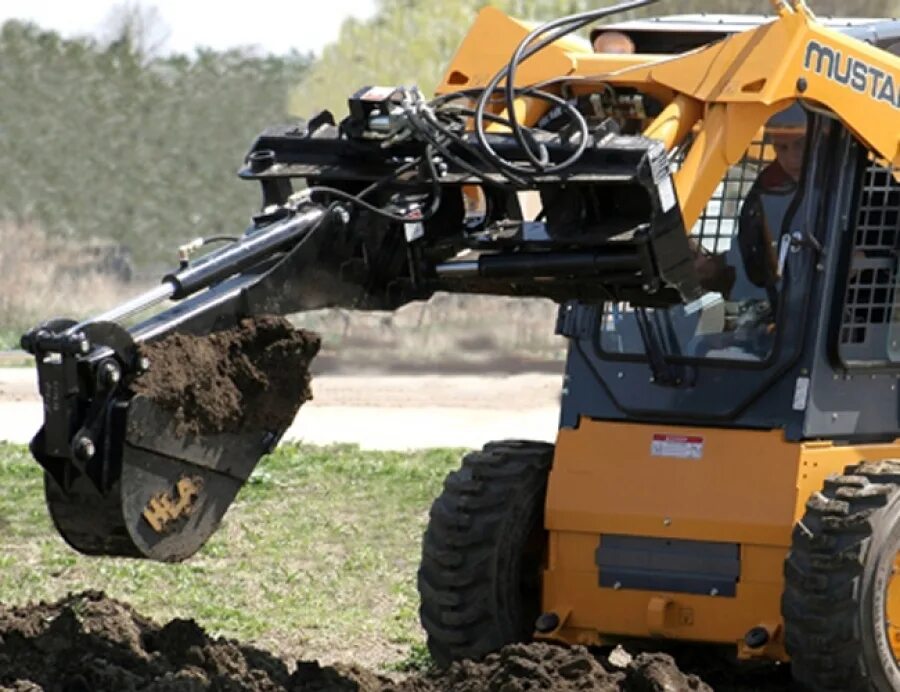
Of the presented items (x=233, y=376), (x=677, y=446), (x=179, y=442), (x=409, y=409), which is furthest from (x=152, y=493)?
(x=409, y=409)

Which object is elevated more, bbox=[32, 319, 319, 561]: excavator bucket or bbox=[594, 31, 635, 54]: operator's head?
bbox=[594, 31, 635, 54]: operator's head

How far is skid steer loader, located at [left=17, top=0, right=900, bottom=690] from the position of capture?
7816 mm

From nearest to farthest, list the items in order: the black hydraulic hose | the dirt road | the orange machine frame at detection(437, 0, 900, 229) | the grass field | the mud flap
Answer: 1. the mud flap
2. the black hydraulic hose
3. the orange machine frame at detection(437, 0, 900, 229)
4. the grass field
5. the dirt road

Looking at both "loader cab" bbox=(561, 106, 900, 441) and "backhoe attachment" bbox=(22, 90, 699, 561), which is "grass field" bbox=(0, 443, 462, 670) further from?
"backhoe attachment" bbox=(22, 90, 699, 561)

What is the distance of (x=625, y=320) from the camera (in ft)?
31.2

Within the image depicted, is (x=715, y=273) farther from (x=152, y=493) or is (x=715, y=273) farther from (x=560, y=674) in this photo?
(x=152, y=493)

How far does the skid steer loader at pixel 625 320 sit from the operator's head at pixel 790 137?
0.01m

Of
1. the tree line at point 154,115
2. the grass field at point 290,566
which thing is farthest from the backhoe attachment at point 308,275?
the tree line at point 154,115

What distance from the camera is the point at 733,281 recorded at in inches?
356

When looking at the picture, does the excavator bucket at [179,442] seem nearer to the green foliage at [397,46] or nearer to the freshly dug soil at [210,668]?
the freshly dug soil at [210,668]

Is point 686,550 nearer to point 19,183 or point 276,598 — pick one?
point 276,598

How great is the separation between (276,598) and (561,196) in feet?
16.3

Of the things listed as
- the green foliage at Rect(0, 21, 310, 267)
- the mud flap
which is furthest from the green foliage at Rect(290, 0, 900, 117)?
the mud flap

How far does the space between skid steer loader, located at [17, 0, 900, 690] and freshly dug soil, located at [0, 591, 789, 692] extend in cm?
54
